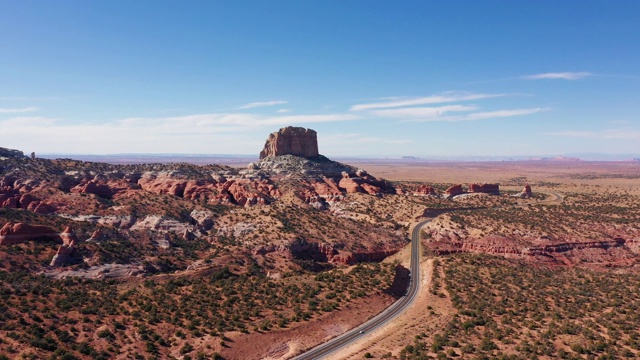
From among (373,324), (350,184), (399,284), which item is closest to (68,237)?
(373,324)

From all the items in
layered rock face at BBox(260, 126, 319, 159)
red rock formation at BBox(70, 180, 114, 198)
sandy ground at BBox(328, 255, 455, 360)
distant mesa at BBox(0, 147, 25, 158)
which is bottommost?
sandy ground at BBox(328, 255, 455, 360)

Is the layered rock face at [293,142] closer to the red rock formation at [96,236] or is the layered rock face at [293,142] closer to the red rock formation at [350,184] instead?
the red rock formation at [350,184]

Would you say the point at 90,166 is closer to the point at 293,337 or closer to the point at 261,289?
the point at 261,289

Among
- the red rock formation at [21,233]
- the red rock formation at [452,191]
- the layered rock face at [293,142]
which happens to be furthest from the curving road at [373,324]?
the layered rock face at [293,142]

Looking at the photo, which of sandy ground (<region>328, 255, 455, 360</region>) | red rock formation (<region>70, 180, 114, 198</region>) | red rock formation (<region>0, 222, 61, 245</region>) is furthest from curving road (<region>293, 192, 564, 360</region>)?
red rock formation (<region>70, 180, 114, 198</region>)

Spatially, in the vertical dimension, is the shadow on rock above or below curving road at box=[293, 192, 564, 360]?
above

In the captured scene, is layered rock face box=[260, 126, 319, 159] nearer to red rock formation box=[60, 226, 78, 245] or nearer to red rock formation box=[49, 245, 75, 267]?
red rock formation box=[60, 226, 78, 245]
